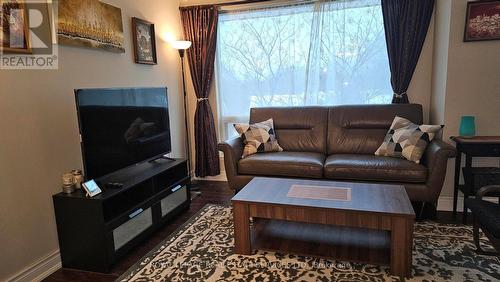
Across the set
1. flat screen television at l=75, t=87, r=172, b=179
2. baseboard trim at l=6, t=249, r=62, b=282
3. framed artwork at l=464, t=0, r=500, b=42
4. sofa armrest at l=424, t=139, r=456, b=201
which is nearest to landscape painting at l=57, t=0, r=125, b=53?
flat screen television at l=75, t=87, r=172, b=179

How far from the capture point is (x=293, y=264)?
2.13 m

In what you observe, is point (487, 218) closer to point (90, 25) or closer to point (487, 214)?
point (487, 214)

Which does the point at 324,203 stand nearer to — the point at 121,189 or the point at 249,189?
the point at 249,189

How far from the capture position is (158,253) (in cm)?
237

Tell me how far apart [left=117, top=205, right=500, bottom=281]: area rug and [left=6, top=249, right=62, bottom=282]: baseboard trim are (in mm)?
571

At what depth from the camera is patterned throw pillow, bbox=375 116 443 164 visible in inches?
111

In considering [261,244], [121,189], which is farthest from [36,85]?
[261,244]

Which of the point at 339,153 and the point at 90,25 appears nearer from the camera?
the point at 90,25

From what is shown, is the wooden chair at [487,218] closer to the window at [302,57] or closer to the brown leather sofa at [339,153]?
the brown leather sofa at [339,153]

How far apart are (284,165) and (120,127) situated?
152 cm

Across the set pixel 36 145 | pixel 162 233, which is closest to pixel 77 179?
pixel 36 145

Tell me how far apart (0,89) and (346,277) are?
2.45m

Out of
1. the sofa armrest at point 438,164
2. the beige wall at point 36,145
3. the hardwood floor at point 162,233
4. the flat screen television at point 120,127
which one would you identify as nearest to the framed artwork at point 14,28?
the beige wall at point 36,145

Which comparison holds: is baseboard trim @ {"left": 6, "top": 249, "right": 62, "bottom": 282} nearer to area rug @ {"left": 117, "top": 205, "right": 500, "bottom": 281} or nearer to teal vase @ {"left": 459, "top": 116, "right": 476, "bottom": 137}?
area rug @ {"left": 117, "top": 205, "right": 500, "bottom": 281}
